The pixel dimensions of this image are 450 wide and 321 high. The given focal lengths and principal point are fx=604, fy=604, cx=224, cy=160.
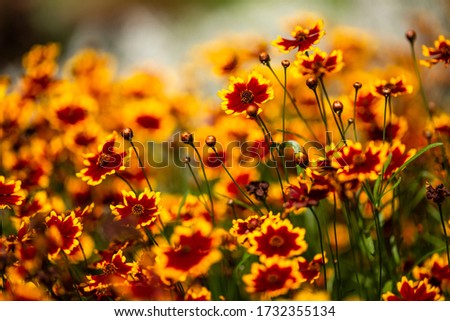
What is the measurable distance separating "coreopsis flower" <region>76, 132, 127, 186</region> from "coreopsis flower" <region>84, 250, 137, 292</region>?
5.5 inches

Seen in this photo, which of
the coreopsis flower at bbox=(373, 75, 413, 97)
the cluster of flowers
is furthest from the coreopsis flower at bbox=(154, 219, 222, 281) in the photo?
the coreopsis flower at bbox=(373, 75, 413, 97)

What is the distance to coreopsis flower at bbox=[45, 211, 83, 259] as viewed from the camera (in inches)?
39.1

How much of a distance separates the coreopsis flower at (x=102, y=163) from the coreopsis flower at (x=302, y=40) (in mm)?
Answer: 336

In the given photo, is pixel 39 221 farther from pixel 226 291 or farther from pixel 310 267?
pixel 310 267

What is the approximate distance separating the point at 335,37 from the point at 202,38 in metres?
1.16

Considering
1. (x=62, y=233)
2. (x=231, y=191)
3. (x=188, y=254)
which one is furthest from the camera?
(x=231, y=191)

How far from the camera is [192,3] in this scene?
3248mm

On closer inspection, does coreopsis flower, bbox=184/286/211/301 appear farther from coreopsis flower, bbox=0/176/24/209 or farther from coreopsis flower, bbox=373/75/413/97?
coreopsis flower, bbox=373/75/413/97

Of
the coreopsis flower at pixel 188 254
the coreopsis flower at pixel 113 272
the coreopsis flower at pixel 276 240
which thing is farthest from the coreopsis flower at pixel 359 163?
the coreopsis flower at pixel 113 272

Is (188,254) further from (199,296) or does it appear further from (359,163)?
(359,163)

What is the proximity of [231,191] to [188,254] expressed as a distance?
0.45 metres

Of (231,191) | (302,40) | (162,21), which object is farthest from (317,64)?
(162,21)

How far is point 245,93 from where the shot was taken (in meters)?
1.03

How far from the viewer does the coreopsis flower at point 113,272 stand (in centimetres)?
100
